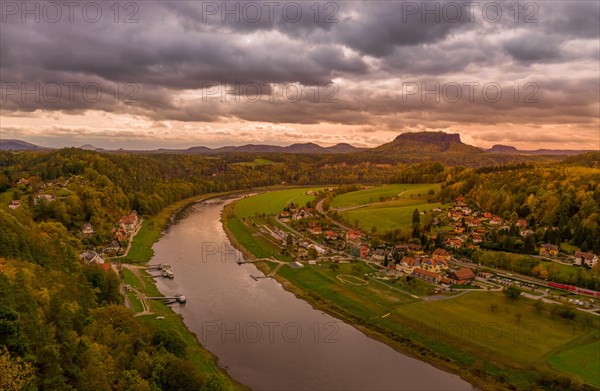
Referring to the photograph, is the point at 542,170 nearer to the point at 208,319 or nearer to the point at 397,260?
the point at 397,260

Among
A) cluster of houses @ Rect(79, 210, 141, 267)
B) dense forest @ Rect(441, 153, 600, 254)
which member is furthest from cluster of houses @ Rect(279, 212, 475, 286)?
cluster of houses @ Rect(79, 210, 141, 267)

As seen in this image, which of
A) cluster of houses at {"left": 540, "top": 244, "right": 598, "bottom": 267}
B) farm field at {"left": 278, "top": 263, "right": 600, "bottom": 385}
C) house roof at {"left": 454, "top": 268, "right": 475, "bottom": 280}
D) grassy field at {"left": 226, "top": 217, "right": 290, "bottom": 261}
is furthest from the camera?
grassy field at {"left": 226, "top": 217, "right": 290, "bottom": 261}

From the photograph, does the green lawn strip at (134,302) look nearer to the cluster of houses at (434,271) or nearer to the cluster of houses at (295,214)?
the cluster of houses at (434,271)

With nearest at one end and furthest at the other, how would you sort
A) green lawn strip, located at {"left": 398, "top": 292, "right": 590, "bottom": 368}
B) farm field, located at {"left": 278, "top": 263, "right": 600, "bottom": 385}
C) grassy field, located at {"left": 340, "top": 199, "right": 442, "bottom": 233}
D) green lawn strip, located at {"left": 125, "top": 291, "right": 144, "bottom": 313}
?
farm field, located at {"left": 278, "top": 263, "right": 600, "bottom": 385}
green lawn strip, located at {"left": 398, "top": 292, "right": 590, "bottom": 368}
green lawn strip, located at {"left": 125, "top": 291, "right": 144, "bottom": 313}
grassy field, located at {"left": 340, "top": 199, "right": 442, "bottom": 233}

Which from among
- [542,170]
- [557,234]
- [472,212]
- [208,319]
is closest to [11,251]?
[208,319]

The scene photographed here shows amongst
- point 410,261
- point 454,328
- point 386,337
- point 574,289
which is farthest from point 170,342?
point 574,289

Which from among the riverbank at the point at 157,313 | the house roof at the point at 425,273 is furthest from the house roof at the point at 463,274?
the riverbank at the point at 157,313

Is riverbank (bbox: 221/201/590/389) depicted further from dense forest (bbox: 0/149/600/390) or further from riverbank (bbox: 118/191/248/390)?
dense forest (bbox: 0/149/600/390)
